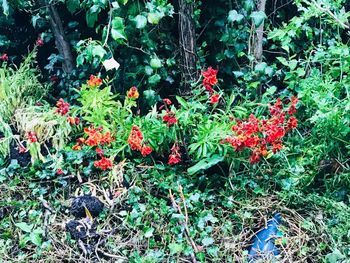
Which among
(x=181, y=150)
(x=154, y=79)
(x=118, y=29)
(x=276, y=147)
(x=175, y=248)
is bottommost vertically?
(x=175, y=248)

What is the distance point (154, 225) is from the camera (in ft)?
8.27

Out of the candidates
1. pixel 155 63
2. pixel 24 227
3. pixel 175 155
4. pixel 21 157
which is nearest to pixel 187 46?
pixel 155 63

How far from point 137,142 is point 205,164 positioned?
393 mm

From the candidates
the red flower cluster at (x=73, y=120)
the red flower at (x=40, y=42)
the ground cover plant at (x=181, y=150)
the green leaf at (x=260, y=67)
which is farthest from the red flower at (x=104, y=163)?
the red flower at (x=40, y=42)

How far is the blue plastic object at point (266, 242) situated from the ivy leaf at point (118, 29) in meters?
1.36

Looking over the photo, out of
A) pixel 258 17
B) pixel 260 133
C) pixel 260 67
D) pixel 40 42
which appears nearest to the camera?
pixel 260 133

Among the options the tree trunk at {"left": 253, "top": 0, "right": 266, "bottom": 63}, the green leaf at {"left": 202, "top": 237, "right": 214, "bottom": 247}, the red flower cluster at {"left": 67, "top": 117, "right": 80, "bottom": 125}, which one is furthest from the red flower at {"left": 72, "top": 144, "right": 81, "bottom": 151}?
the tree trunk at {"left": 253, "top": 0, "right": 266, "bottom": 63}

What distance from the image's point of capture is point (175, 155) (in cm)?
272

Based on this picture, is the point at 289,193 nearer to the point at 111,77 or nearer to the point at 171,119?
the point at 171,119

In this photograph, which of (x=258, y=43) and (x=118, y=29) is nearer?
(x=118, y=29)

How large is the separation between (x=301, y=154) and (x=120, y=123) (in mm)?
1075

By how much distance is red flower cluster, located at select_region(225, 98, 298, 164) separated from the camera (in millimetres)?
2487

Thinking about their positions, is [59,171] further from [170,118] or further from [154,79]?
[154,79]

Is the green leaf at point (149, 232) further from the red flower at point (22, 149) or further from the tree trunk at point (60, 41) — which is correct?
the tree trunk at point (60, 41)
